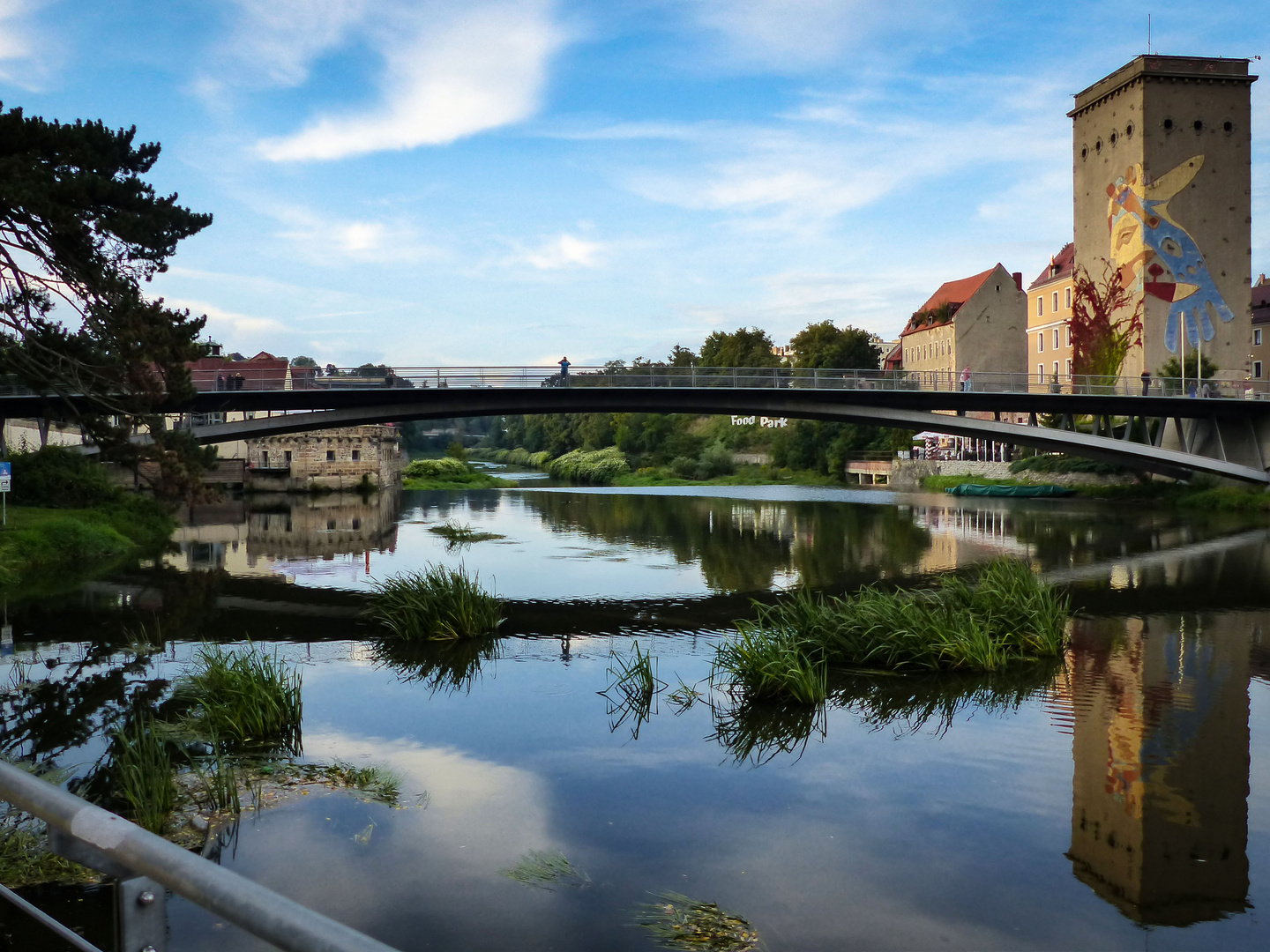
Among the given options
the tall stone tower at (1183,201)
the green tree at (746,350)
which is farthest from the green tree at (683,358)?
the tall stone tower at (1183,201)

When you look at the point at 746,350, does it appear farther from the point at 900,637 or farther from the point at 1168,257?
the point at 900,637

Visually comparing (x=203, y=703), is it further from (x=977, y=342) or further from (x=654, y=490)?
(x=977, y=342)

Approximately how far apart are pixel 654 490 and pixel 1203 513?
104 feet

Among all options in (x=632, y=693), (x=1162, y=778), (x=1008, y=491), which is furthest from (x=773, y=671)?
(x=1008, y=491)

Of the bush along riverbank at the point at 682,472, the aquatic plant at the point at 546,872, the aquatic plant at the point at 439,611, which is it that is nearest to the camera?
the aquatic plant at the point at 546,872

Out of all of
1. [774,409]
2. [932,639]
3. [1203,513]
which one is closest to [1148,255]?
[1203,513]

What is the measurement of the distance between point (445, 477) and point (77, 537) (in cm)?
4493

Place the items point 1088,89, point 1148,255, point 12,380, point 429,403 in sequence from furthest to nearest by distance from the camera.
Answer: point 1088,89 < point 1148,255 < point 429,403 < point 12,380

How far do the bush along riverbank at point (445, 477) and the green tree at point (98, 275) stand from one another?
156 ft

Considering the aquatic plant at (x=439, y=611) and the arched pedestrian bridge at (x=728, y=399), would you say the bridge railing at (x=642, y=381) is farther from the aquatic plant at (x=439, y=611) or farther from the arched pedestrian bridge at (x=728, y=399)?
the aquatic plant at (x=439, y=611)

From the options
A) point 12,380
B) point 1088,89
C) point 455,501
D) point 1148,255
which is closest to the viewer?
point 12,380

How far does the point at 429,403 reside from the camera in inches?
1310

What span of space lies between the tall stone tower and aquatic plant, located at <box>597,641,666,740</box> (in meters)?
40.8

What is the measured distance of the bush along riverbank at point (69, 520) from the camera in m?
23.0
